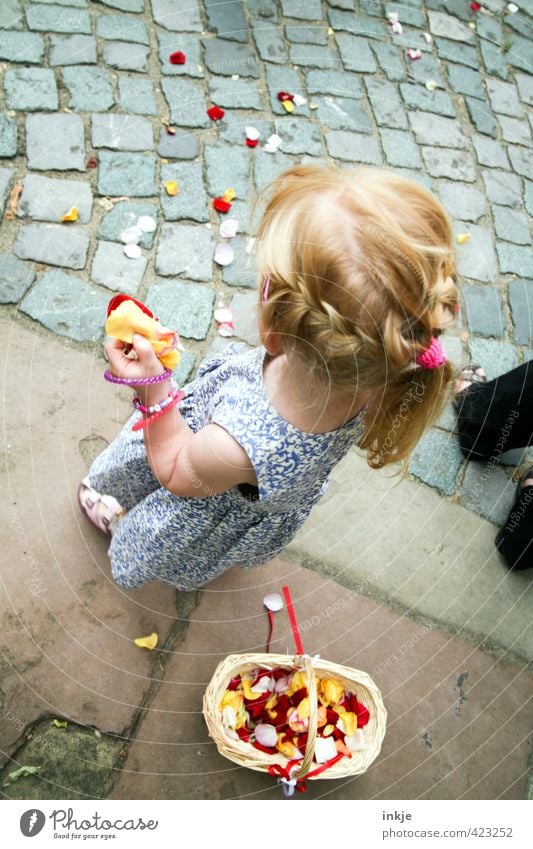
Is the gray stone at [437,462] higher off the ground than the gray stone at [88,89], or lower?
lower

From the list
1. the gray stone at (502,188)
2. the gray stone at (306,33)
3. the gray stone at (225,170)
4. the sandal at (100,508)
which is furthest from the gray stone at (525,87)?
the sandal at (100,508)

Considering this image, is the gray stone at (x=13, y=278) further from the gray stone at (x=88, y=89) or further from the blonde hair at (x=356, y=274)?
the blonde hair at (x=356, y=274)

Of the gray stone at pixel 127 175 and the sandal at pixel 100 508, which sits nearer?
the sandal at pixel 100 508

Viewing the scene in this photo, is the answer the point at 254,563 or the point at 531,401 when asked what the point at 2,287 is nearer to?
the point at 254,563

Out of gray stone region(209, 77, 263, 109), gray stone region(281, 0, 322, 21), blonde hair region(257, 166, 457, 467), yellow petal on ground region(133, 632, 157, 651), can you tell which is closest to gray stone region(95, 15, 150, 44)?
gray stone region(209, 77, 263, 109)

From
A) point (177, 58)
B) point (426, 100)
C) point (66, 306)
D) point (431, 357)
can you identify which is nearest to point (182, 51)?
point (177, 58)

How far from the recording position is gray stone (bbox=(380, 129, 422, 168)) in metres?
3.06

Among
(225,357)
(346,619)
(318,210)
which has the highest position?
(318,210)

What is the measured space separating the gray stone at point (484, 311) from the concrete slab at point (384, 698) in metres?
1.25

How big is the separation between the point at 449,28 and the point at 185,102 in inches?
63.4

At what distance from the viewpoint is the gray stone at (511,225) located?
3.02m

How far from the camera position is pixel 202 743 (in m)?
2.09

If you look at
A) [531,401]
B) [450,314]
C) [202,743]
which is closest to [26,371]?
Answer: [202,743]
